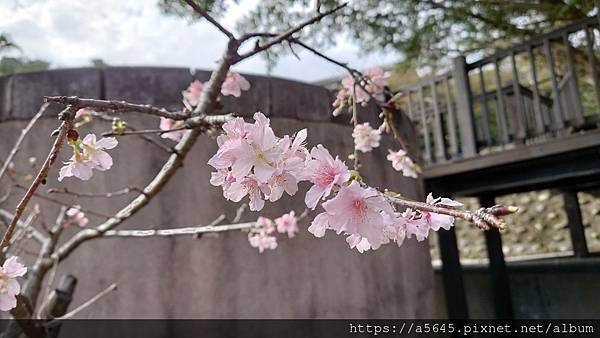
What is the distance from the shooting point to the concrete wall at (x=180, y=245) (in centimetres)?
215

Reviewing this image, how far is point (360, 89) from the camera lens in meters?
1.63

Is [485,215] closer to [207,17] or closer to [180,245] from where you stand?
[207,17]

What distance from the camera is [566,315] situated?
423 cm

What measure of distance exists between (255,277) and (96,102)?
1.75m

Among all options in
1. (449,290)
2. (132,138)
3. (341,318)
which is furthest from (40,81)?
(449,290)

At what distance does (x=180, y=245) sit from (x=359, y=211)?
175 centimetres

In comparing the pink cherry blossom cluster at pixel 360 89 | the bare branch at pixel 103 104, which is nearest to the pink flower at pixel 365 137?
the pink cherry blossom cluster at pixel 360 89

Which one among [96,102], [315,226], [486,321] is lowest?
[486,321]

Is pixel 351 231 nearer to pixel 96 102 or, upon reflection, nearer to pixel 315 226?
pixel 315 226

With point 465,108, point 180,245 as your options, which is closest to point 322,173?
point 180,245

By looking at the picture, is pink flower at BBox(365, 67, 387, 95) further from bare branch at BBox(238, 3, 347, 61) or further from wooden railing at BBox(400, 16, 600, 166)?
wooden railing at BBox(400, 16, 600, 166)

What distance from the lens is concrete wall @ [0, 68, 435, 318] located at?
2154 mm

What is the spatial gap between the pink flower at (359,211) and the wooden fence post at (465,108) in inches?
129

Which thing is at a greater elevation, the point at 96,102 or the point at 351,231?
the point at 96,102
